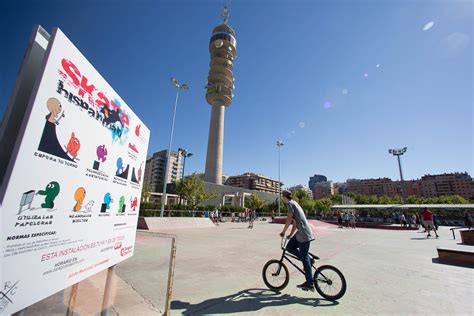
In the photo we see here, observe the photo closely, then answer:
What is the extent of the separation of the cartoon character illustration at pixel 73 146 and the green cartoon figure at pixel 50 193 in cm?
30

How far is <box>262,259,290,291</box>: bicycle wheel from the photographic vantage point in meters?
4.72

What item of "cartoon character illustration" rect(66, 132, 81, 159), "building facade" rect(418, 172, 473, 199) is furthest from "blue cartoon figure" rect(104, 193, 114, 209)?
"building facade" rect(418, 172, 473, 199)

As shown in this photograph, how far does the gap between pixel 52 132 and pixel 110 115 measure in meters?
0.91

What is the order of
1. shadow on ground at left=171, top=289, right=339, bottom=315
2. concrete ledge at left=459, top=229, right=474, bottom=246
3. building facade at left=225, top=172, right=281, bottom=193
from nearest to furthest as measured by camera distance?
shadow on ground at left=171, top=289, right=339, bottom=315, concrete ledge at left=459, top=229, right=474, bottom=246, building facade at left=225, top=172, right=281, bottom=193

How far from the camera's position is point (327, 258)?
8.00 m

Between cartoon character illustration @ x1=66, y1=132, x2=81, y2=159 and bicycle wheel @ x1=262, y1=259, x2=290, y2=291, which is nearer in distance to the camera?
cartoon character illustration @ x1=66, y1=132, x2=81, y2=159

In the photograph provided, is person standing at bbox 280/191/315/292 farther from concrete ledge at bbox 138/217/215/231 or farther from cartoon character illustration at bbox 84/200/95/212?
concrete ledge at bbox 138/217/215/231

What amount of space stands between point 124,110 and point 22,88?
127cm

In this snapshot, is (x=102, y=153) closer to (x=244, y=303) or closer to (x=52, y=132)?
(x=52, y=132)

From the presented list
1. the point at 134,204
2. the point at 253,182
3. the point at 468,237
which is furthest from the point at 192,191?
the point at 253,182

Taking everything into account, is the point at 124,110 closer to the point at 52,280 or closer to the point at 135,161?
the point at 135,161

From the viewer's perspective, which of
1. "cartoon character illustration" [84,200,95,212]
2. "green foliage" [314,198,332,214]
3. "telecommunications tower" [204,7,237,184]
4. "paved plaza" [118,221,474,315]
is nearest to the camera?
"cartoon character illustration" [84,200,95,212]

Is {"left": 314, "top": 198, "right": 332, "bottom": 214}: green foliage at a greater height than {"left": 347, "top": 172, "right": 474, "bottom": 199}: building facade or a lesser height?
lesser

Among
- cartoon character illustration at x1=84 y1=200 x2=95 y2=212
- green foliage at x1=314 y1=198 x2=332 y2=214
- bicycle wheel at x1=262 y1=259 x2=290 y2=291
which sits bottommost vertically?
bicycle wheel at x1=262 y1=259 x2=290 y2=291
